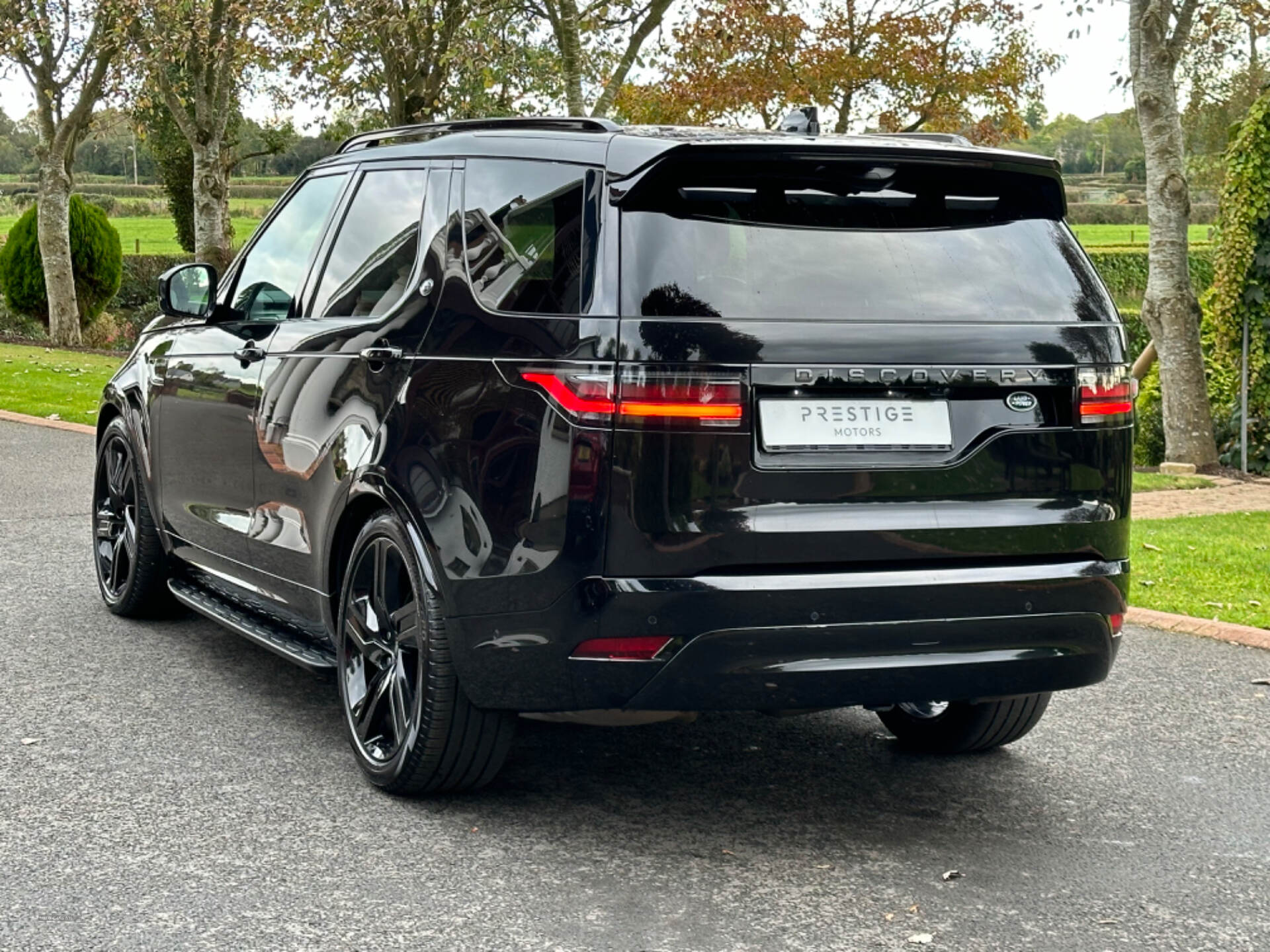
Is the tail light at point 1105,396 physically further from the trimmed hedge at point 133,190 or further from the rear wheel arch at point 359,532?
the trimmed hedge at point 133,190

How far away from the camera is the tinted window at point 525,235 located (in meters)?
4.35

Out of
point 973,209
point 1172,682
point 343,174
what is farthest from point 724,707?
point 1172,682

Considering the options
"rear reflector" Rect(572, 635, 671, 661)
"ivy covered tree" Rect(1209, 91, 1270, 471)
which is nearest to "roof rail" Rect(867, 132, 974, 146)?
"rear reflector" Rect(572, 635, 671, 661)

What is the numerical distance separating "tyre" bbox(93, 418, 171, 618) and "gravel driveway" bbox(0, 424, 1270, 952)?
2.12 feet

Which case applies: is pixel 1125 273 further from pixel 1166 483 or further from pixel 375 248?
pixel 375 248

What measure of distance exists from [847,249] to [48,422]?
41.6 feet

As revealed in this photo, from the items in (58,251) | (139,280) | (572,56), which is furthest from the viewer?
(139,280)

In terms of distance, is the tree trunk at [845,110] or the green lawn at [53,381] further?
the tree trunk at [845,110]

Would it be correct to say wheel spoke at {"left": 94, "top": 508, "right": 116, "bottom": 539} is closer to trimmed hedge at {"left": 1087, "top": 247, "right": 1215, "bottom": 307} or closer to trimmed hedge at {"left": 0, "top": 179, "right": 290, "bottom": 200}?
trimmed hedge at {"left": 1087, "top": 247, "right": 1215, "bottom": 307}

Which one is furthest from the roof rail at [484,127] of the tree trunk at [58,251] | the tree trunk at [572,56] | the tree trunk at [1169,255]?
the tree trunk at [58,251]

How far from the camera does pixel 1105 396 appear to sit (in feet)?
14.9

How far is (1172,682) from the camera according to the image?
669cm

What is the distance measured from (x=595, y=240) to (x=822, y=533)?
0.93 m

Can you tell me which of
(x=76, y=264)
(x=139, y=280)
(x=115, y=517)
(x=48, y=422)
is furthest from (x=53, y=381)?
(x=139, y=280)
